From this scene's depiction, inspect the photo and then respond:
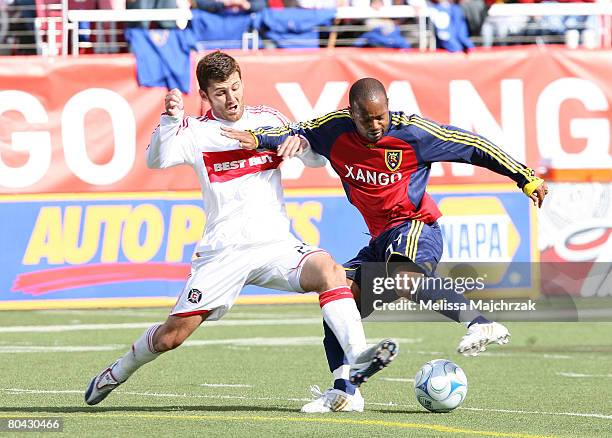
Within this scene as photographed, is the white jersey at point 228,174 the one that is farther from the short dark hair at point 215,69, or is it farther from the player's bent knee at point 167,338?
the player's bent knee at point 167,338

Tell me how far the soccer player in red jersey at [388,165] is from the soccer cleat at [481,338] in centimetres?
51

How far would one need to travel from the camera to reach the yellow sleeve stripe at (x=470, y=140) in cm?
867

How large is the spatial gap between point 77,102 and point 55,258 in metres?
1.91

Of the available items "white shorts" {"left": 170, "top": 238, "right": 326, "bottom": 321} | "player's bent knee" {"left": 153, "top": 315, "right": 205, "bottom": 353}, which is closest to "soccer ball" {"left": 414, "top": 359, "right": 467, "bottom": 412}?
"white shorts" {"left": 170, "top": 238, "right": 326, "bottom": 321}

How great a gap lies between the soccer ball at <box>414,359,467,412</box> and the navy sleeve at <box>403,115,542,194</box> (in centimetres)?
124

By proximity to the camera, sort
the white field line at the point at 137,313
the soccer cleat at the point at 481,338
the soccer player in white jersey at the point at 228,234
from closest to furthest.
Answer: the soccer cleat at the point at 481,338 < the soccer player in white jersey at the point at 228,234 < the white field line at the point at 137,313

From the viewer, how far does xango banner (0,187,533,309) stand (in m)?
16.7

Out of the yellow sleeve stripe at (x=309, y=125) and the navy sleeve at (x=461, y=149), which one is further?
the yellow sleeve stripe at (x=309, y=125)

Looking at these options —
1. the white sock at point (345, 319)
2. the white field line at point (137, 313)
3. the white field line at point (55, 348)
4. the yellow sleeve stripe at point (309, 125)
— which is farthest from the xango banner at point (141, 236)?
the white sock at point (345, 319)

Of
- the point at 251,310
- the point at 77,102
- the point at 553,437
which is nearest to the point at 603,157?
the point at 251,310

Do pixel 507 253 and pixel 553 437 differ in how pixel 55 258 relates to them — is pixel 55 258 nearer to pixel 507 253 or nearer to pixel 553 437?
pixel 507 253

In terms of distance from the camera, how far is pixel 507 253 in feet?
57.2

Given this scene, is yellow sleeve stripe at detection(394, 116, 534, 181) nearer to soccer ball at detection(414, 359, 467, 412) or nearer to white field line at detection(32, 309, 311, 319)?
soccer ball at detection(414, 359, 467, 412)
